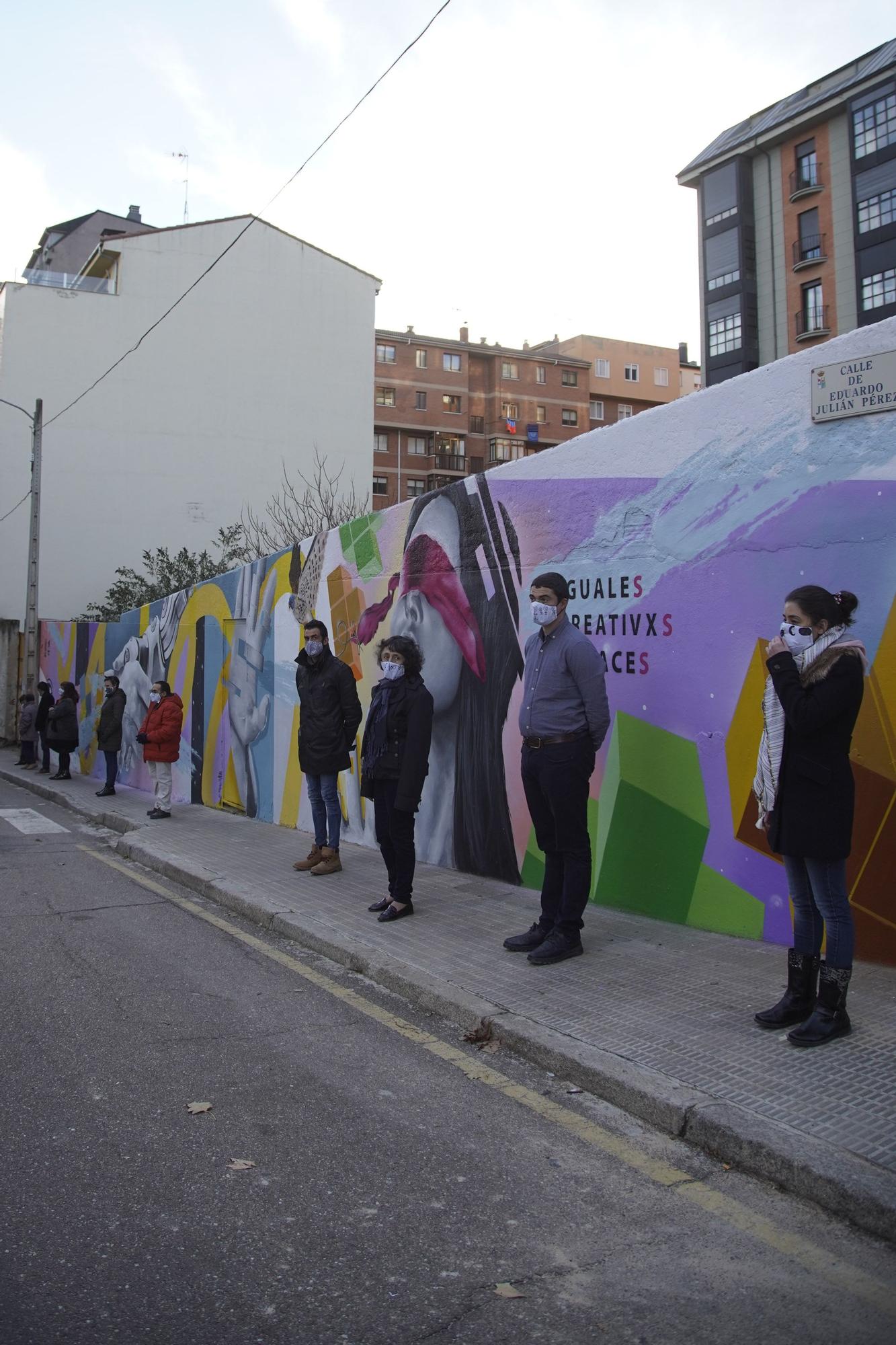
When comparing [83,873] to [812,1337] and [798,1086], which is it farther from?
[812,1337]

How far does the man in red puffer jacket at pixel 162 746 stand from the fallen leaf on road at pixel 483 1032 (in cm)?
827

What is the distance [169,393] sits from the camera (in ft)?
105

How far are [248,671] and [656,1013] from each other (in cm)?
831

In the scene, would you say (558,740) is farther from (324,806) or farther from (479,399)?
(479,399)

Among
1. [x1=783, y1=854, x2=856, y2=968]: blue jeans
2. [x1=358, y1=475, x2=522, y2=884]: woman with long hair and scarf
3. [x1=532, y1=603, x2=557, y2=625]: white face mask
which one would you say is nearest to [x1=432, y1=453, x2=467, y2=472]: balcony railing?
[x1=358, y1=475, x2=522, y2=884]: woman with long hair and scarf

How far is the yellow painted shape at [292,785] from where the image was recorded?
34.8 ft

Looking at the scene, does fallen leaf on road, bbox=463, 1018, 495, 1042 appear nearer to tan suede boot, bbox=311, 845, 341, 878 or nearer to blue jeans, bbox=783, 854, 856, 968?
blue jeans, bbox=783, 854, 856, 968

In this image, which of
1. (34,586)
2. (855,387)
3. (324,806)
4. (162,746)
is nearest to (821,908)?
(855,387)

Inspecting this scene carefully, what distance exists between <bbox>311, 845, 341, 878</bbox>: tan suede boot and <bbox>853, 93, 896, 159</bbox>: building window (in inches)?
1391

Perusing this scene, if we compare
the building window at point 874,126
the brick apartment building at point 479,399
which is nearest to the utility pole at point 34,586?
the building window at point 874,126

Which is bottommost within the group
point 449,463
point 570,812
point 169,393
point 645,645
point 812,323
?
point 570,812

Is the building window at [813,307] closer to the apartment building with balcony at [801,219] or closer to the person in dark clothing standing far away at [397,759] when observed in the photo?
the apartment building with balcony at [801,219]

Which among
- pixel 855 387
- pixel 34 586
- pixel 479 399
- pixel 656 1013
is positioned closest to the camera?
pixel 656 1013

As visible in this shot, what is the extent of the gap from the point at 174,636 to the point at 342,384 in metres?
21.7
